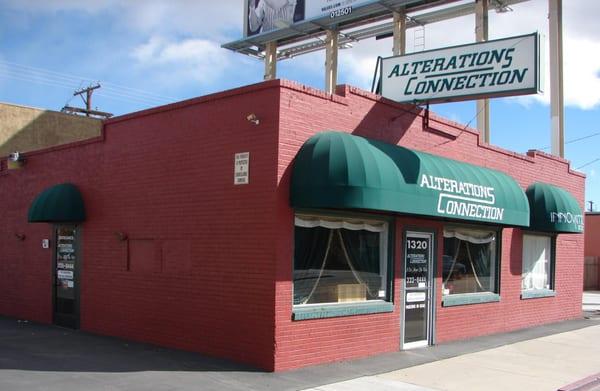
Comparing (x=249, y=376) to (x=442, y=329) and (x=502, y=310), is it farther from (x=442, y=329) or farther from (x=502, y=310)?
(x=502, y=310)

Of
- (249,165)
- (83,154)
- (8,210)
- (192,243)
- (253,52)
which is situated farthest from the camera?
(253,52)

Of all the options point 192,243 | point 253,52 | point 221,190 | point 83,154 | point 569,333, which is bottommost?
point 569,333

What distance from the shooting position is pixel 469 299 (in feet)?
42.7

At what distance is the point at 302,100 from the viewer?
952cm

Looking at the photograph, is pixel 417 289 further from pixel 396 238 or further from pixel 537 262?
pixel 537 262

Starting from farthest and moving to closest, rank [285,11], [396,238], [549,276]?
[285,11] < [549,276] < [396,238]

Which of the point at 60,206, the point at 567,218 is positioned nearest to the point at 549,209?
the point at 567,218

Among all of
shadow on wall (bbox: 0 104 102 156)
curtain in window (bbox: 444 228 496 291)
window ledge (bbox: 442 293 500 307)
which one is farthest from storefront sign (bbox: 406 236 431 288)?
shadow on wall (bbox: 0 104 102 156)

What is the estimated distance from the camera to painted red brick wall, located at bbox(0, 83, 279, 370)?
30.4ft

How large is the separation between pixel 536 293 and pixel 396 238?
6.51 m

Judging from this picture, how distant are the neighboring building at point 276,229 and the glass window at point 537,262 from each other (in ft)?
2.34

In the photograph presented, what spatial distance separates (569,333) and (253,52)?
21239 millimetres

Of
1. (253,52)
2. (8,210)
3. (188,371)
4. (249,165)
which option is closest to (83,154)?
(8,210)

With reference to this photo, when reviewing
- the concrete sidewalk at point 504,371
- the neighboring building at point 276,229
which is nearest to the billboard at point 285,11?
the neighboring building at point 276,229
